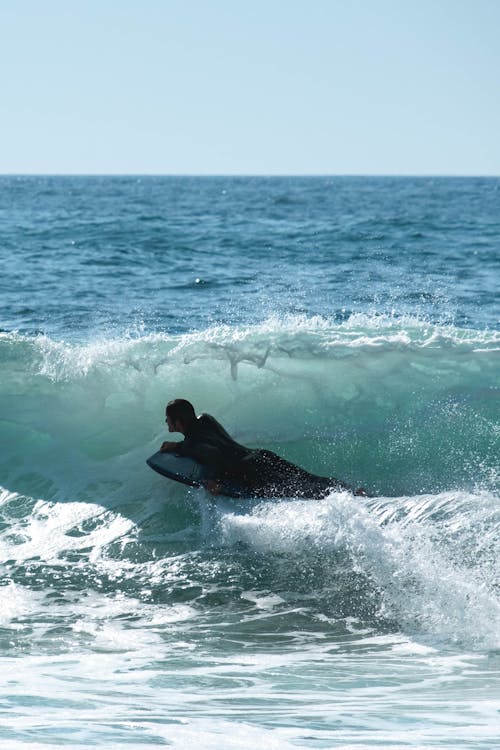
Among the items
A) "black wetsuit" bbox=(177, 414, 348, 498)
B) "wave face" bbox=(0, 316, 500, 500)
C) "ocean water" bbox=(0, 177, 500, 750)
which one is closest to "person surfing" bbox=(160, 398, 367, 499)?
"black wetsuit" bbox=(177, 414, 348, 498)

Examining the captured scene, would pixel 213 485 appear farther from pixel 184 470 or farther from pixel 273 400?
pixel 273 400

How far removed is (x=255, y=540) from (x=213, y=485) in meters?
0.62

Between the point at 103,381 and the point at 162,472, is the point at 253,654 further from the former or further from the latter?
the point at 103,381

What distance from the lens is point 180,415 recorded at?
8430 mm

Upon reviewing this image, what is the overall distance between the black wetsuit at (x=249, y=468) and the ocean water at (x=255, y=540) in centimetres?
16

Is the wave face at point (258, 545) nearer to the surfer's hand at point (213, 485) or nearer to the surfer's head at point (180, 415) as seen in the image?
the surfer's hand at point (213, 485)

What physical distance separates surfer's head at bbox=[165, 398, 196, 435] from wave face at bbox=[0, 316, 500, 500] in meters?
1.20

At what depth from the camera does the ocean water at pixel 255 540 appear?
197 inches

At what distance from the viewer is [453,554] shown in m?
6.97

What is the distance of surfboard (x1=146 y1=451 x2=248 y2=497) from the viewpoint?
26.8 ft

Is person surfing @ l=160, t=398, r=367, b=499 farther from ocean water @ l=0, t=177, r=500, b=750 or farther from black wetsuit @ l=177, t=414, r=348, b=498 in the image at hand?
ocean water @ l=0, t=177, r=500, b=750

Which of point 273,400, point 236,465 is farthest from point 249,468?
point 273,400

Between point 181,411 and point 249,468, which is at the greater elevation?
point 181,411

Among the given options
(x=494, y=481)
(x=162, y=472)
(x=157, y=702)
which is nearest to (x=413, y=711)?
(x=157, y=702)
